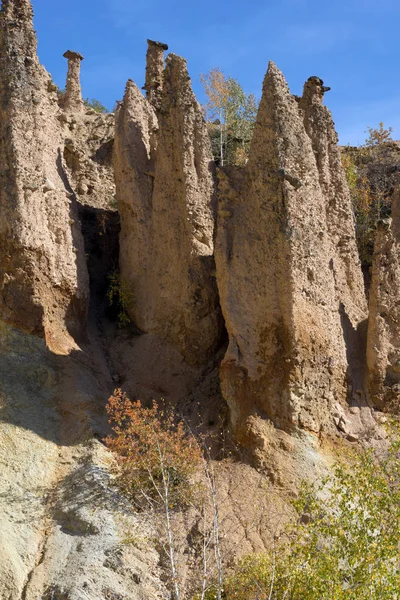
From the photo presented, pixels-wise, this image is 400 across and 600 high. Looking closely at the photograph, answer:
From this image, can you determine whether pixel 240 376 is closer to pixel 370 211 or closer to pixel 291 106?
pixel 291 106

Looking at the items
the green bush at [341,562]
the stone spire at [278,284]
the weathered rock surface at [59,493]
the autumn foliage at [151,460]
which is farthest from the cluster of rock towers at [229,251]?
the green bush at [341,562]

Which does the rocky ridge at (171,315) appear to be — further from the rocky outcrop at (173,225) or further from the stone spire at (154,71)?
the stone spire at (154,71)

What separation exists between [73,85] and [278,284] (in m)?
15.3

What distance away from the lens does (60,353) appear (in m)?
16.4

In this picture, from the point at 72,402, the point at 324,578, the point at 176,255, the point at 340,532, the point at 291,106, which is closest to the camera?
the point at 324,578

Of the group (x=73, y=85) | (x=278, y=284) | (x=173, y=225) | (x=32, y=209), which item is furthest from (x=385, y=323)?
(x=73, y=85)

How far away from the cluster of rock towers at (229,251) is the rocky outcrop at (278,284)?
3cm

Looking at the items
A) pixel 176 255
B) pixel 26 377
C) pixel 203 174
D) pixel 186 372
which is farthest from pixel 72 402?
pixel 203 174

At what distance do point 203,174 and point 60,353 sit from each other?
527cm

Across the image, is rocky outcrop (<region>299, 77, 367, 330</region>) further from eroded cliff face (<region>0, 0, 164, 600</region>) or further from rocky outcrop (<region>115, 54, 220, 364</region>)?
eroded cliff face (<region>0, 0, 164, 600</region>)

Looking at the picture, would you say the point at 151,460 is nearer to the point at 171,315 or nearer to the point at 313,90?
the point at 171,315

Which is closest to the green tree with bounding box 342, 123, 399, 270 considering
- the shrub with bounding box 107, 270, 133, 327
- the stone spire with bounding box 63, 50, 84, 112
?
the shrub with bounding box 107, 270, 133, 327

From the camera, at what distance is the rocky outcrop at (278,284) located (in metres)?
15.5

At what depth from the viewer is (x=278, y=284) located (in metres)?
15.8
